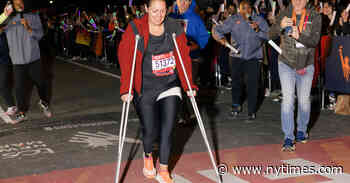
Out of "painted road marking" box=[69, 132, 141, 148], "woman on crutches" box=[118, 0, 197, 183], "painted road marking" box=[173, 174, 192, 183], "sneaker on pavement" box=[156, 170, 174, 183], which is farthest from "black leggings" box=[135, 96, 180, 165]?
"painted road marking" box=[69, 132, 141, 148]

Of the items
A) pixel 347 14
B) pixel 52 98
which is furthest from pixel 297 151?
pixel 52 98

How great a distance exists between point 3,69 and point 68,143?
2.88 m

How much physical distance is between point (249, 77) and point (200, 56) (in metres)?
0.92

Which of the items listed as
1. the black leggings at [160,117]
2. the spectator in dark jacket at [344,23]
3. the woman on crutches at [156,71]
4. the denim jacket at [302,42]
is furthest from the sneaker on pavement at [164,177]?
the spectator in dark jacket at [344,23]

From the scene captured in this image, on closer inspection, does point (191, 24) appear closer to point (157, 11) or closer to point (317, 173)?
point (157, 11)

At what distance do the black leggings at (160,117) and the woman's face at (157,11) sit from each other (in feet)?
2.71

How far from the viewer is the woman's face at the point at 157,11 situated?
18.2ft

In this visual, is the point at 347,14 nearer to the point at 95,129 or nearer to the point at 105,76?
the point at 95,129

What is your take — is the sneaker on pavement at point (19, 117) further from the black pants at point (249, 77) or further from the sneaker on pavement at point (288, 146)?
the sneaker on pavement at point (288, 146)

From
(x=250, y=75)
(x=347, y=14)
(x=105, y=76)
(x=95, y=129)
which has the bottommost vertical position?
(x=105, y=76)

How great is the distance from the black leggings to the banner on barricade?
4.74 m

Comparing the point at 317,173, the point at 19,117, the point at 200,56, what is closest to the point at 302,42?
the point at 317,173

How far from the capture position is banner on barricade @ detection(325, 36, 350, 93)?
9.54 m

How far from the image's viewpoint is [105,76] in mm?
16844
